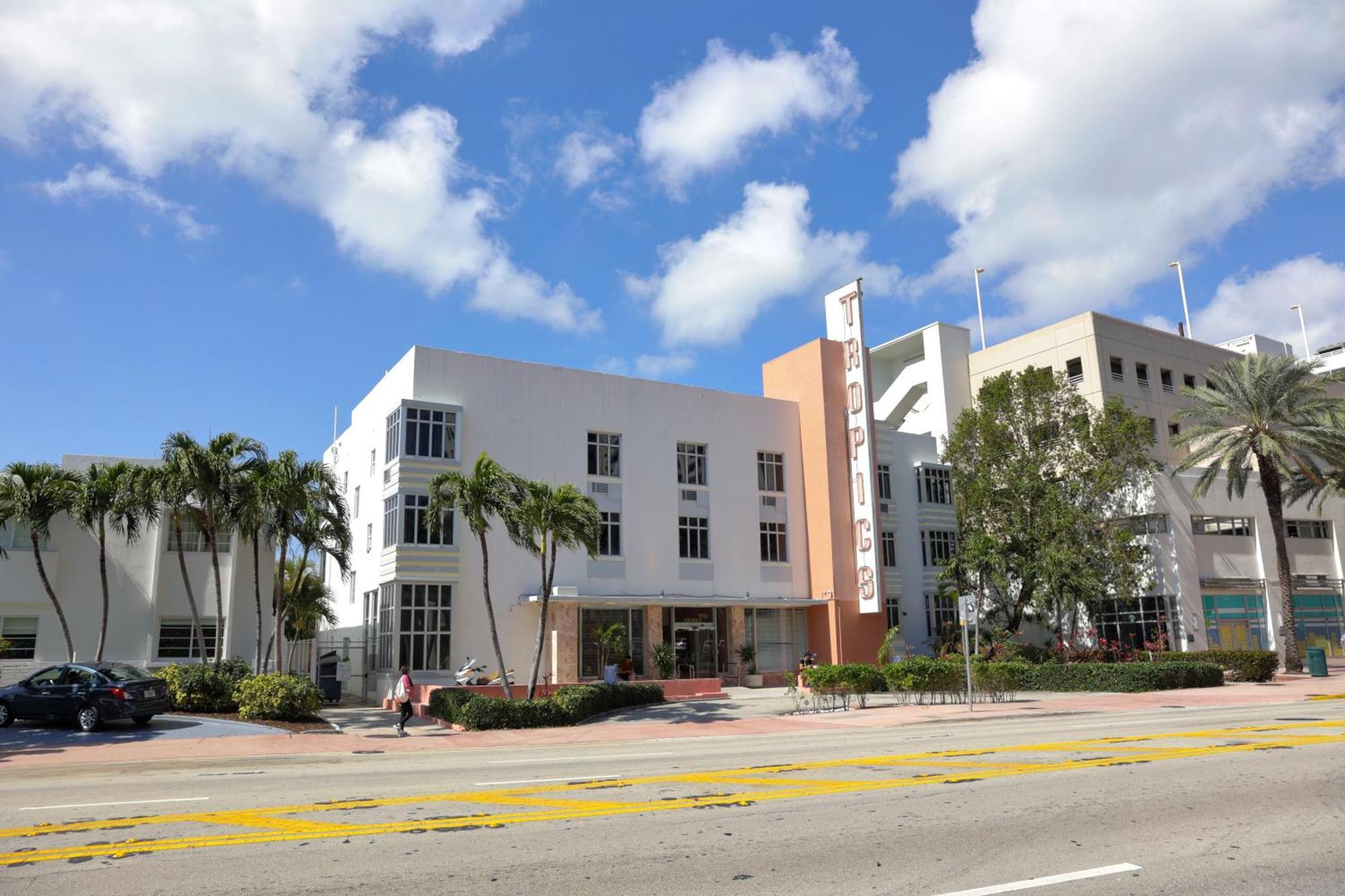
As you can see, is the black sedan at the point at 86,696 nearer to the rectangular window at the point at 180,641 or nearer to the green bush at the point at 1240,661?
the rectangular window at the point at 180,641

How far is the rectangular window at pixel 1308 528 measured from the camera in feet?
159

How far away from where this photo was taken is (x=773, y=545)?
1518 inches

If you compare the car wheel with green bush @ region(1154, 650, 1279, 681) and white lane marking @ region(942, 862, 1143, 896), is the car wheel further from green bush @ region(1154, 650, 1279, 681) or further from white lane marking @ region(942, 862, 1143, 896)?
green bush @ region(1154, 650, 1279, 681)

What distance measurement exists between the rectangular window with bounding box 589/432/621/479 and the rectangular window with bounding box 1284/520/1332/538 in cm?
3616

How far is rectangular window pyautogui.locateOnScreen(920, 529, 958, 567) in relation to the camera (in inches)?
1649

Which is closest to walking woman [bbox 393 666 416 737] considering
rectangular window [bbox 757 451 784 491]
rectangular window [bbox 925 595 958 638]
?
rectangular window [bbox 757 451 784 491]

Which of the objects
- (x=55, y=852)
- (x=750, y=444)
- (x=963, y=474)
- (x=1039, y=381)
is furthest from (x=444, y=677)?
(x=1039, y=381)

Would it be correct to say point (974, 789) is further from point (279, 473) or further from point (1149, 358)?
point (1149, 358)

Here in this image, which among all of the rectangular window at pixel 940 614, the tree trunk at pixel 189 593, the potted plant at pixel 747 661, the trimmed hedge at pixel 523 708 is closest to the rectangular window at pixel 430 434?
the tree trunk at pixel 189 593

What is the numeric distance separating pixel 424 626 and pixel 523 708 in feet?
28.6

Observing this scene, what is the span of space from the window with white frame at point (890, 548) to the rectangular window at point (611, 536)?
12.4 meters

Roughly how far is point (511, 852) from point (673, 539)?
2807cm

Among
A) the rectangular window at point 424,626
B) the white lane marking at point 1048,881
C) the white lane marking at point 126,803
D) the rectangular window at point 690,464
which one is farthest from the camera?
the rectangular window at point 690,464

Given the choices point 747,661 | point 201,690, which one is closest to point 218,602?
point 201,690
